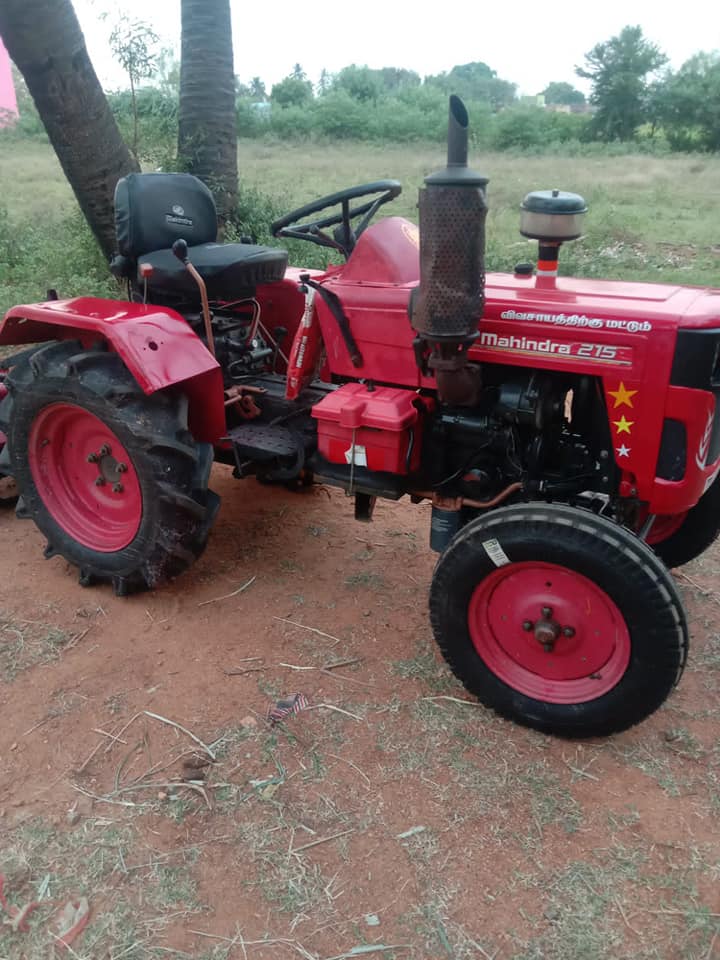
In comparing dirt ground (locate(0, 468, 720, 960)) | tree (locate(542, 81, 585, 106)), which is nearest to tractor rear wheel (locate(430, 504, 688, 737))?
dirt ground (locate(0, 468, 720, 960))

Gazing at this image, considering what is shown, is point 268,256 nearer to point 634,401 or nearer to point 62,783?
point 634,401

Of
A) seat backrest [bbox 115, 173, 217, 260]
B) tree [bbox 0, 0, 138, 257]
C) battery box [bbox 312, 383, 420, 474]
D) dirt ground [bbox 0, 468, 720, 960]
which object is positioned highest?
tree [bbox 0, 0, 138, 257]

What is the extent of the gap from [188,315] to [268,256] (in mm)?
442

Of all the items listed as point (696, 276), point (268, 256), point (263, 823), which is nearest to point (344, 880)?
point (263, 823)

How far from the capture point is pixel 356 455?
2.84 m

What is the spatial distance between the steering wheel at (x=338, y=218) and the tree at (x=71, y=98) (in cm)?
313

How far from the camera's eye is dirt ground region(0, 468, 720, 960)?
1.90 metres

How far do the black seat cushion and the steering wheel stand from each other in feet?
1.06

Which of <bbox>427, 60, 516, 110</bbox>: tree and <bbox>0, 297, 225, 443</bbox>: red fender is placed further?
<bbox>427, 60, 516, 110</bbox>: tree

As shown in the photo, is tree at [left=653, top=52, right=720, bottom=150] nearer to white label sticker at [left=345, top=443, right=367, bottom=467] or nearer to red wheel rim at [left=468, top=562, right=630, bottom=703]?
white label sticker at [left=345, top=443, right=367, bottom=467]

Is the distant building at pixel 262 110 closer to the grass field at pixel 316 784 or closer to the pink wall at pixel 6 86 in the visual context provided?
the pink wall at pixel 6 86

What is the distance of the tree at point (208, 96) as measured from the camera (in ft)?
22.2

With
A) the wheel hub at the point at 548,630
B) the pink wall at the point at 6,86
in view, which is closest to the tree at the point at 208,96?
the wheel hub at the point at 548,630

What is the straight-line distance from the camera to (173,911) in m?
1.93
